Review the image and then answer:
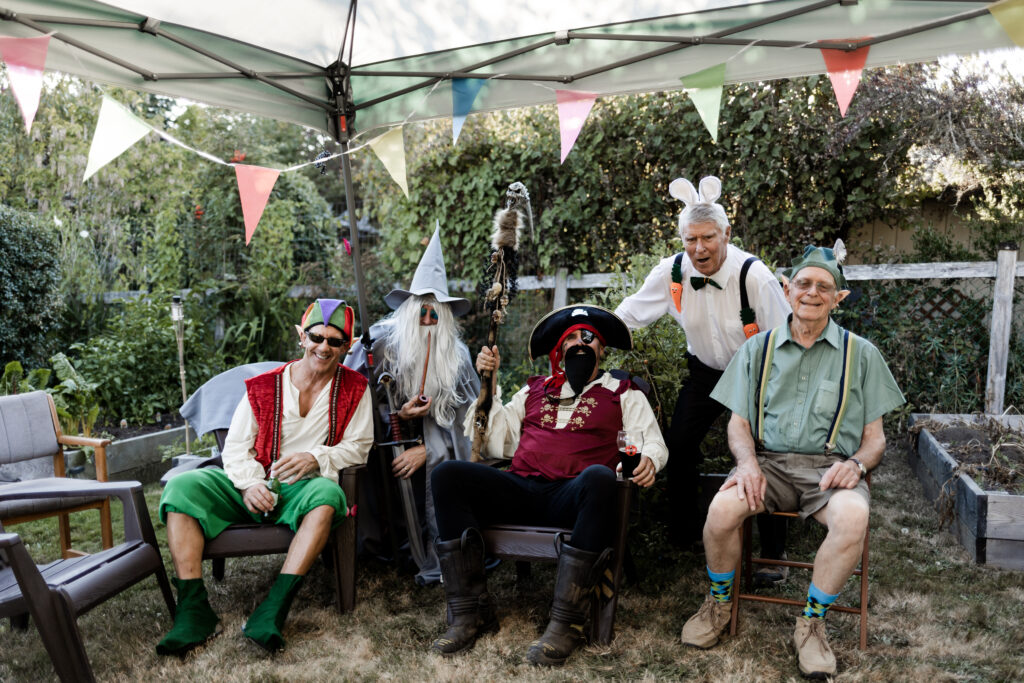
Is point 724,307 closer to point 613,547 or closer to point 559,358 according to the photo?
point 559,358

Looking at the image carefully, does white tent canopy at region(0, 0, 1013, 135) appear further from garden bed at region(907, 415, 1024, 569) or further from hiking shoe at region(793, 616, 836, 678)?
hiking shoe at region(793, 616, 836, 678)

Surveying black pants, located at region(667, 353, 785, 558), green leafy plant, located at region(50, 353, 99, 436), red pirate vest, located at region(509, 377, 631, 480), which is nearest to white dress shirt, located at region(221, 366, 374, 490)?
red pirate vest, located at region(509, 377, 631, 480)

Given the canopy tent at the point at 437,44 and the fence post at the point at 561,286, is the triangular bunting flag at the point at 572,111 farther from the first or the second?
the fence post at the point at 561,286

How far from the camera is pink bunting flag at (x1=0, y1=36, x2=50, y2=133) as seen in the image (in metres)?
2.99

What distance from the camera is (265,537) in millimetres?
3164

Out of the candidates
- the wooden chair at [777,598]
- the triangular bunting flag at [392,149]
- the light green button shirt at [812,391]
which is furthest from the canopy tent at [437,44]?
the wooden chair at [777,598]

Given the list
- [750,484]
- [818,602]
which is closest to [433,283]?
[750,484]

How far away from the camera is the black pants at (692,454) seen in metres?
3.57

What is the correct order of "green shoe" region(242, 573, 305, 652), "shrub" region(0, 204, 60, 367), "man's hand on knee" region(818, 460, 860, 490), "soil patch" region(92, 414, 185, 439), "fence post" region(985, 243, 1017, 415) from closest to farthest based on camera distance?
"man's hand on knee" region(818, 460, 860, 490) → "green shoe" region(242, 573, 305, 652) → "fence post" region(985, 243, 1017, 415) → "soil patch" region(92, 414, 185, 439) → "shrub" region(0, 204, 60, 367)

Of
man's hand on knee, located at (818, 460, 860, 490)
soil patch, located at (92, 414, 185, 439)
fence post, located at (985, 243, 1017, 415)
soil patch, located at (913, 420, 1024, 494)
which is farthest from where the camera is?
soil patch, located at (92, 414, 185, 439)

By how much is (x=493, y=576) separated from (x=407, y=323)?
137 centimetres

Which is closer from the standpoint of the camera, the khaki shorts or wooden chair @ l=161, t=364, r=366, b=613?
the khaki shorts

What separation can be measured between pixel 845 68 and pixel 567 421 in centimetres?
210

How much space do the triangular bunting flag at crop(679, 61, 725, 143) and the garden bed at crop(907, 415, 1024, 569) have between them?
7.30ft
